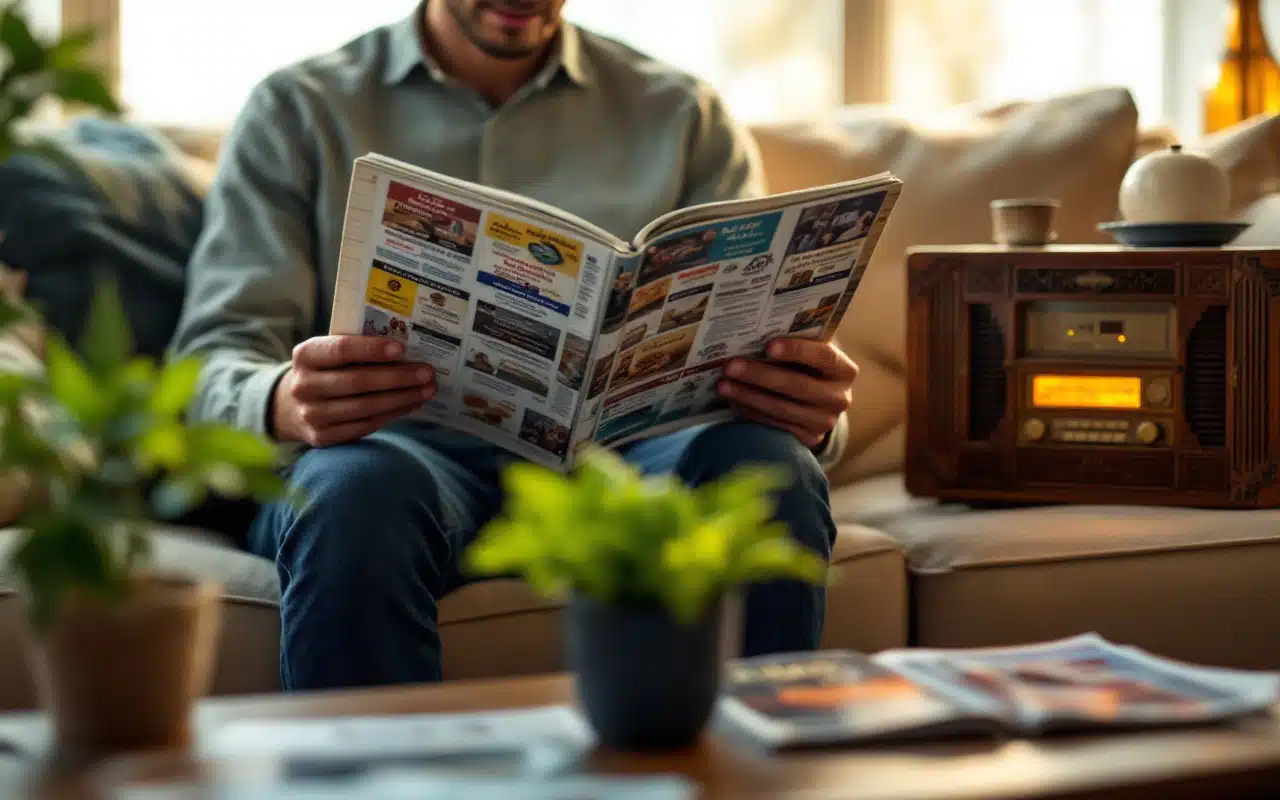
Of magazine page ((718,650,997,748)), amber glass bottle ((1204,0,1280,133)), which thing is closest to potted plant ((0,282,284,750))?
magazine page ((718,650,997,748))

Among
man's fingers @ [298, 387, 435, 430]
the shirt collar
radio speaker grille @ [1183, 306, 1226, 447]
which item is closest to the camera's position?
man's fingers @ [298, 387, 435, 430]

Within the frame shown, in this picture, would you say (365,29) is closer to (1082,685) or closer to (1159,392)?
(1159,392)

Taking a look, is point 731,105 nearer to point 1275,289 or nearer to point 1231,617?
point 1275,289

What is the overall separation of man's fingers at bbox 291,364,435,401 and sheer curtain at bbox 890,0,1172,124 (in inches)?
72.9

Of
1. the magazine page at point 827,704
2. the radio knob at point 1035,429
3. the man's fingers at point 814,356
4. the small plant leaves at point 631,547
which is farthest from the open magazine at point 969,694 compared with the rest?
the radio knob at point 1035,429

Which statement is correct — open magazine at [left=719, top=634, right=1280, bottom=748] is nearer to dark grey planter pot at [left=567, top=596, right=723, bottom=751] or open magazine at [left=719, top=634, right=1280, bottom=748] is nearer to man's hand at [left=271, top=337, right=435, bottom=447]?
dark grey planter pot at [left=567, top=596, right=723, bottom=751]

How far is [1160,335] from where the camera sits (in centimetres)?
173

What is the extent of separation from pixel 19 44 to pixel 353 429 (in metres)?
0.63

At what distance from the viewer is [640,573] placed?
31.6 inches

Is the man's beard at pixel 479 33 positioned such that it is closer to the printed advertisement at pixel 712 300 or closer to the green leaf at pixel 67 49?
the printed advertisement at pixel 712 300

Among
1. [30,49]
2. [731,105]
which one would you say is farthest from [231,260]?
[731,105]

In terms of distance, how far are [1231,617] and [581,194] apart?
0.89 metres

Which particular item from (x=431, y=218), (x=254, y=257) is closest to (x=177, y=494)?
(x=431, y=218)

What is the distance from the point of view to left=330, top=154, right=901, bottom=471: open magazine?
124 centimetres
